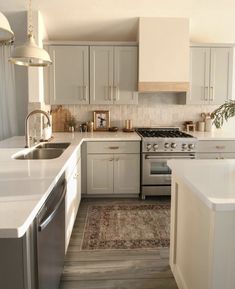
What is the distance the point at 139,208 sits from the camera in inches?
145

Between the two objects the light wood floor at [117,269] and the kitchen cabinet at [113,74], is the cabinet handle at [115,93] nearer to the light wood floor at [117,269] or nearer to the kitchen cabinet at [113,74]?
the kitchen cabinet at [113,74]

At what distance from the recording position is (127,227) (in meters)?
3.10

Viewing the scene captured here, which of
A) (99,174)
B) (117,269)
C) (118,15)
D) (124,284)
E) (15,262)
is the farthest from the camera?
(99,174)

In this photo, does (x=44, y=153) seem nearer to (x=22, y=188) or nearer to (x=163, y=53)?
(x=22, y=188)

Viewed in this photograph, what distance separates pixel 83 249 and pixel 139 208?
120cm

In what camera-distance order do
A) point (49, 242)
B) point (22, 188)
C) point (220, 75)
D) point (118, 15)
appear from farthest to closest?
point (220, 75), point (118, 15), point (49, 242), point (22, 188)

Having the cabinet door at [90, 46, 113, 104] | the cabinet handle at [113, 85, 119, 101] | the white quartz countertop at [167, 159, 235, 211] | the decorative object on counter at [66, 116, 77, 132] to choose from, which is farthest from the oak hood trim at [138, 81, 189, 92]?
the white quartz countertop at [167, 159, 235, 211]

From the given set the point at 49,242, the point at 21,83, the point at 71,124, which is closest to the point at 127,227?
the point at 49,242

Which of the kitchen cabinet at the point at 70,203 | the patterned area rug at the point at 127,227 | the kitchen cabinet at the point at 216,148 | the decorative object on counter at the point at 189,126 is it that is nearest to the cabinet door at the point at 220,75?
the decorative object on counter at the point at 189,126

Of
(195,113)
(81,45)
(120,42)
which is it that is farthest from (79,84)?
(195,113)

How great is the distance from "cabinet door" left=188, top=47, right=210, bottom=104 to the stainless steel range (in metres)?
0.71

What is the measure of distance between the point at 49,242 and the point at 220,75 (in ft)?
12.0

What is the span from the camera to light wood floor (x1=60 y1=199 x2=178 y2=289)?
6.95 feet

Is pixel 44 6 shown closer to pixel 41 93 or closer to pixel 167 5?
pixel 41 93
